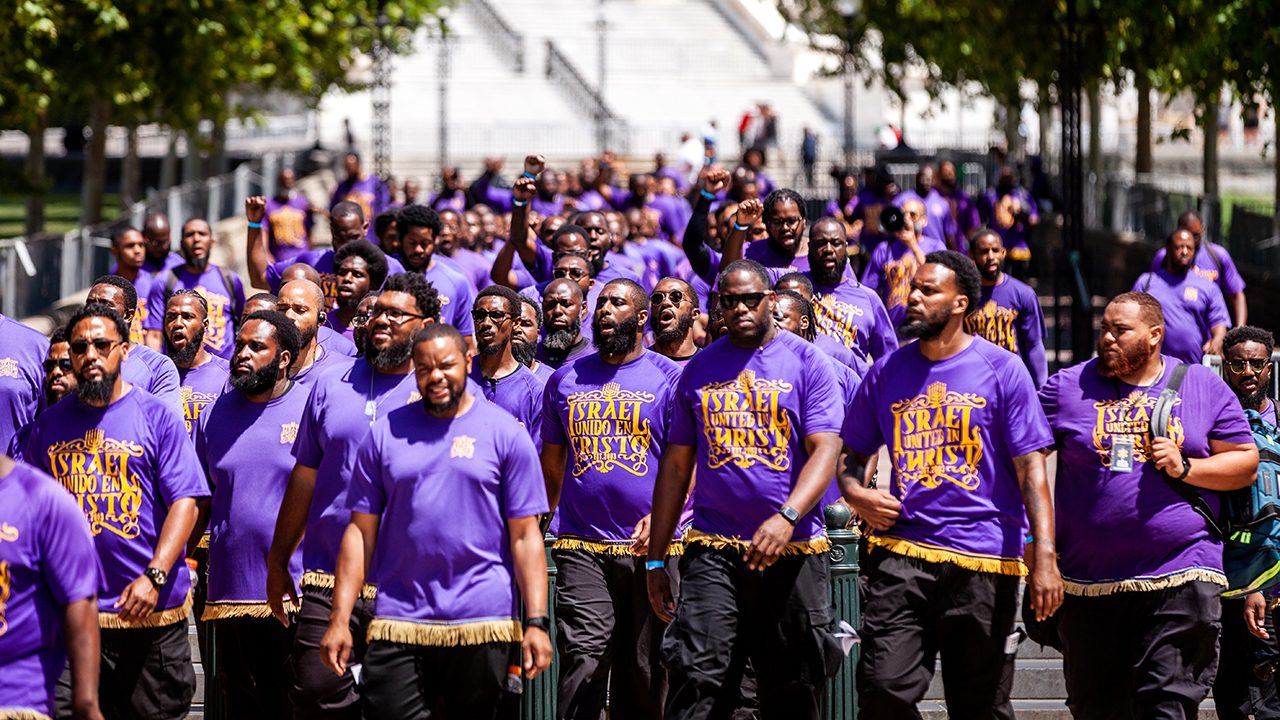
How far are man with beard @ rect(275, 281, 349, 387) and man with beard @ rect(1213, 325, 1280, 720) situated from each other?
412 cm

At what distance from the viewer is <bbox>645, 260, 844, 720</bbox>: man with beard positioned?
841cm

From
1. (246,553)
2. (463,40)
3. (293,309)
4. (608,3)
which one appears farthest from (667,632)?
(608,3)

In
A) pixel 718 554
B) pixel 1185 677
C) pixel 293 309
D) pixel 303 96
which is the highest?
pixel 303 96

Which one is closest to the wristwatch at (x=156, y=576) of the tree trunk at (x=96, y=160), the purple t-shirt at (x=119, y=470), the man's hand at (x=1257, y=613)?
the purple t-shirt at (x=119, y=470)

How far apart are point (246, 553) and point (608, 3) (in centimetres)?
5388

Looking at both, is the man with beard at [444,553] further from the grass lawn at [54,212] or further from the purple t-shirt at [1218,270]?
the grass lawn at [54,212]

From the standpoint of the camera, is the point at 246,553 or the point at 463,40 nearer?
the point at 246,553

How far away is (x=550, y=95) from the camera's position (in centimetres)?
5097

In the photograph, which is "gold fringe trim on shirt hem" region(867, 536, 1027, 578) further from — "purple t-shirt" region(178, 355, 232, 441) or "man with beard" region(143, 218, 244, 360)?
"man with beard" region(143, 218, 244, 360)

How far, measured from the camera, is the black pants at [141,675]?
838 centimetres

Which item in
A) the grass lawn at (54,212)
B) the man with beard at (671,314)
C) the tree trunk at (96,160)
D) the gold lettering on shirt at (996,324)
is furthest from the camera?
the grass lawn at (54,212)

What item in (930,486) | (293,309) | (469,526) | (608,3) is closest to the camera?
(469,526)

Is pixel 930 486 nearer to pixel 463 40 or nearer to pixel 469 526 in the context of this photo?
pixel 469 526

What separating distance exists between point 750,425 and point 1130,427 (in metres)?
1.57
